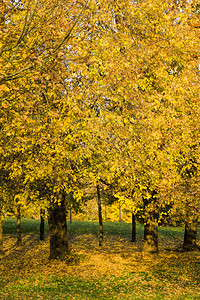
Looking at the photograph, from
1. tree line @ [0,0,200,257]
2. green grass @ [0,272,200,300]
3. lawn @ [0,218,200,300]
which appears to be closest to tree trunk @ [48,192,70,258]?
tree line @ [0,0,200,257]

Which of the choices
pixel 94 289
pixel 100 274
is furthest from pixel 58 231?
pixel 94 289

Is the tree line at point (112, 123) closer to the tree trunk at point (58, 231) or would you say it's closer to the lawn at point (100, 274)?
the tree trunk at point (58, 231)

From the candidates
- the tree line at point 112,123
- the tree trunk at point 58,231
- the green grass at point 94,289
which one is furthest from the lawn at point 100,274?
the tree line at point 112,123

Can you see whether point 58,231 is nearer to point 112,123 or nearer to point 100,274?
point 100,274

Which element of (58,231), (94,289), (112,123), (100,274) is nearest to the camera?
(94,289)

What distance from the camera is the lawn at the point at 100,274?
458 inches

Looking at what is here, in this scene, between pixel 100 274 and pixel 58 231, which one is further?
pixel 58 231

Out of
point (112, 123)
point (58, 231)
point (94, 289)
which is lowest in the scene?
point (94, 289)

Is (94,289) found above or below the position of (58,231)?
below

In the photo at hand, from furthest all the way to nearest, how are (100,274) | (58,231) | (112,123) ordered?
(58,231), (100,274), (112,123)

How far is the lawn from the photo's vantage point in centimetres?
1163

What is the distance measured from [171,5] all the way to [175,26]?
6.37ft

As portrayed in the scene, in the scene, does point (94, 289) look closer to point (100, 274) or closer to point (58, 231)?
point (100, 274)

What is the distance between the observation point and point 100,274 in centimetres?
1452
